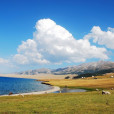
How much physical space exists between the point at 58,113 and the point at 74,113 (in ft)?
8.42

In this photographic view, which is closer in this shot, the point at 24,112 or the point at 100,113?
the point at 100,113

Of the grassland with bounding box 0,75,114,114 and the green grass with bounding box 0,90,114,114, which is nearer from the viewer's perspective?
the green grass with bounding box 0,90,114,114

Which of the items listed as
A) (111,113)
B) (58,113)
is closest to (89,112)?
(111,113)

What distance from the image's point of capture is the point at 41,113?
26.7 meters

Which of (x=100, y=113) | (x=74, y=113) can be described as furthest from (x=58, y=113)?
(x=100, y=113)

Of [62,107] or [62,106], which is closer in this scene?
[62,107]

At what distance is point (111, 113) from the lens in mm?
25391

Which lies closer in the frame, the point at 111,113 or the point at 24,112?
the point at 111,113

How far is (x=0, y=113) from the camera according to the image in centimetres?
2741

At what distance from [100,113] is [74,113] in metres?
4.07

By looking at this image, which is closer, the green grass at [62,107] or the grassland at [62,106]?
the green grass at [62,107]

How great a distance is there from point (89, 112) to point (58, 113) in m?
5.03

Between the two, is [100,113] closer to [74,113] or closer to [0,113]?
[74,113]

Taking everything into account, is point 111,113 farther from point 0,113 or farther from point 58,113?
point 0,113
